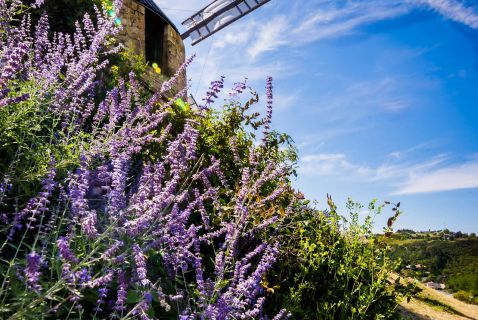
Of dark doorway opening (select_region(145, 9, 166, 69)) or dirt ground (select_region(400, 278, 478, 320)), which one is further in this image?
dark doorway opening (select_region(145, 9, 166, 69))

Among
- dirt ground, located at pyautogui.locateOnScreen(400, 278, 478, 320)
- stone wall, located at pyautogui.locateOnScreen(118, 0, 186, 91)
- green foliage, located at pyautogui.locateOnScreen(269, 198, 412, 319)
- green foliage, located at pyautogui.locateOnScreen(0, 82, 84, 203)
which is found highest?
stone wall, located at pyautogui.locateOnScreen(118, 0, 186, 91)

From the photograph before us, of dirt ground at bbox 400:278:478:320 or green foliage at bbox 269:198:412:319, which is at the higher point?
green foliage at bbox 269:198:412:319

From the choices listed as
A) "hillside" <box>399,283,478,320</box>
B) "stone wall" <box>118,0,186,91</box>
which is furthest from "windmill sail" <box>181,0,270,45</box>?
"hillside" <box>399,283,478,320</box>

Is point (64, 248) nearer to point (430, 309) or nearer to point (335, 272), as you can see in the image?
point (335, 272)

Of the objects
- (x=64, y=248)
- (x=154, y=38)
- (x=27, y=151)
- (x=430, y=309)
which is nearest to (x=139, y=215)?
(x=64, y=248)

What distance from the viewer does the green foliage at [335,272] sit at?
3996 millimetres

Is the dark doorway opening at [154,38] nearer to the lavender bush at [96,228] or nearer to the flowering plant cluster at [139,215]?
the flowering plant cluster at [139,215]

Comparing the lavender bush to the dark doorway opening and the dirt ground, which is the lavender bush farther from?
the dark doorway opening

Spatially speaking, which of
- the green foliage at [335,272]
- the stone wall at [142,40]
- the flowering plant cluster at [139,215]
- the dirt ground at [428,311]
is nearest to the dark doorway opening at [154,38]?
the stone wall at [142,40]

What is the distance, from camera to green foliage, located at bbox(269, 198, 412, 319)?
400cm

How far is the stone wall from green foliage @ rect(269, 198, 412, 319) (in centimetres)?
468

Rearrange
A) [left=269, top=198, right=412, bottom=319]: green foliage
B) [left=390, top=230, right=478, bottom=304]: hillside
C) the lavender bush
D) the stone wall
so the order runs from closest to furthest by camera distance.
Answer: the lavender bush
[left=269, top=198, right=412, bottom=319]: green foliage
[left=390, top=230, right=478, bottom=304]: hillside
the stone wall

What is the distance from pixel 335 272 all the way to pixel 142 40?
720 cm

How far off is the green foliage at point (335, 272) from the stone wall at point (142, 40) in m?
4.68
